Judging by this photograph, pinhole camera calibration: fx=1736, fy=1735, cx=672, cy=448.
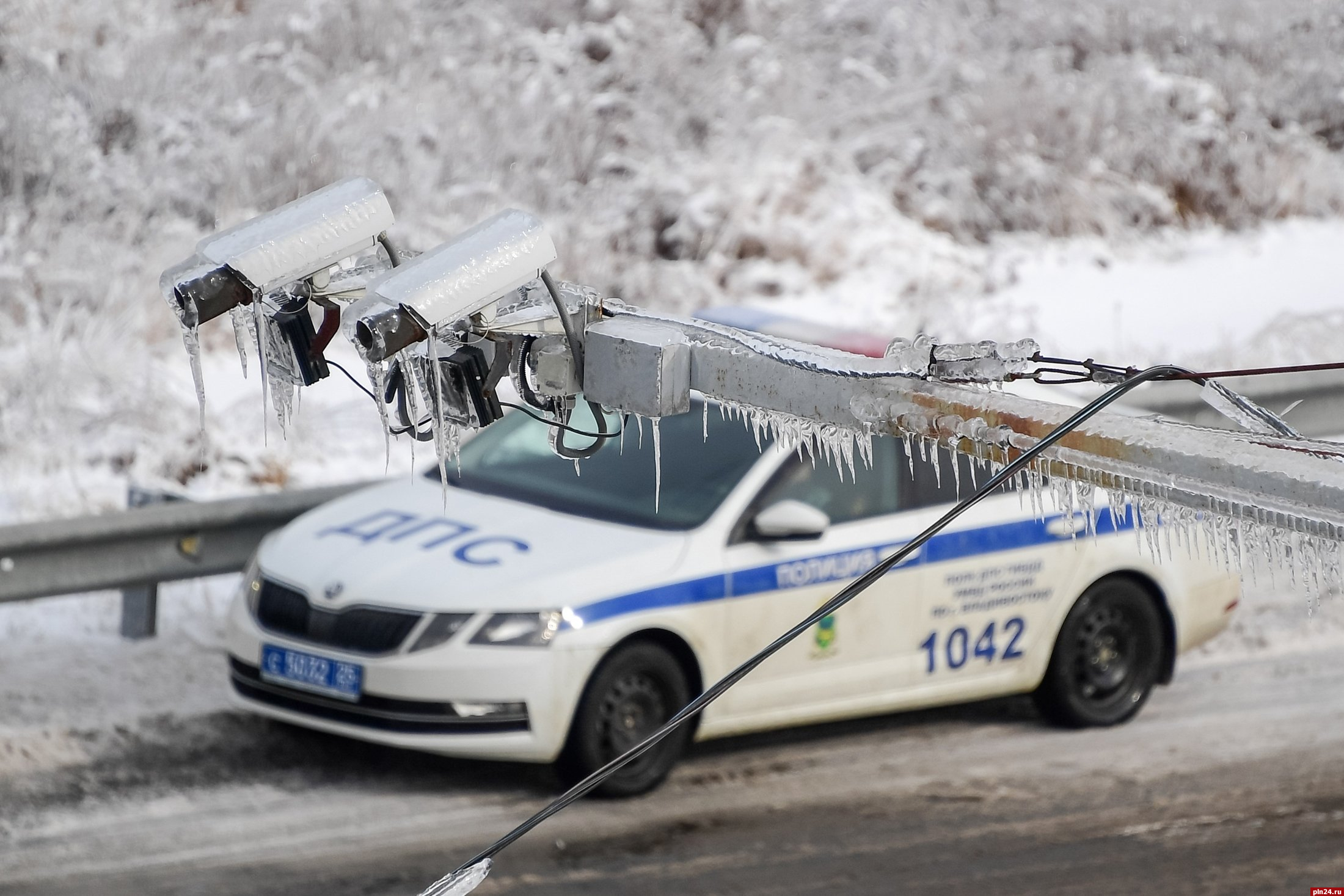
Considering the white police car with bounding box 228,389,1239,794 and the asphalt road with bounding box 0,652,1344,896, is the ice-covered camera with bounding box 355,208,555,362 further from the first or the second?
the white police car with bounding box 228,389,1239,794

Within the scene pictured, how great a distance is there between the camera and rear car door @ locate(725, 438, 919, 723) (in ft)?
22.3

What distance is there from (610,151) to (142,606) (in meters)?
9.21

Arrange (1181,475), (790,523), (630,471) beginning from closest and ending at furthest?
(1181,475), (790,523), (630,471)

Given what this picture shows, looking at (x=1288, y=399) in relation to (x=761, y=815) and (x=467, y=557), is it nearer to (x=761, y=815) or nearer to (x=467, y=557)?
(x=761, y=815)

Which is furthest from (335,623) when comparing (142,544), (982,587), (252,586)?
(982,587)

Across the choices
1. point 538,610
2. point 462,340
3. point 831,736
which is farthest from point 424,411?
point 831,736

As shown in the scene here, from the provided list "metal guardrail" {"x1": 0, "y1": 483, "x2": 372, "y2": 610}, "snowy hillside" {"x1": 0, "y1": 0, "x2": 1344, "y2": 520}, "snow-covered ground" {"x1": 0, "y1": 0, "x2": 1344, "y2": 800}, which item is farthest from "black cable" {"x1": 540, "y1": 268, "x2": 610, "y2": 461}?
"snowy hillside" {"x1": 0, "y1": 0, "x2": 1344, "y2": 520}

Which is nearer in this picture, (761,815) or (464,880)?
(464,880)

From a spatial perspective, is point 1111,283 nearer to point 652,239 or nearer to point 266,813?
point 652,239

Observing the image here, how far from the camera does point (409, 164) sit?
15117 mm

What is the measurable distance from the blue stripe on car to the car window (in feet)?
0.56

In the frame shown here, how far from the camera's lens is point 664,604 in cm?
658

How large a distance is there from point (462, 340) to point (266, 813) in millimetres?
3636

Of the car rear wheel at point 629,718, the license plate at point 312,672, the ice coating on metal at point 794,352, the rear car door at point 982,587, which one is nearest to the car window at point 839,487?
the rear car door at point 982,587
